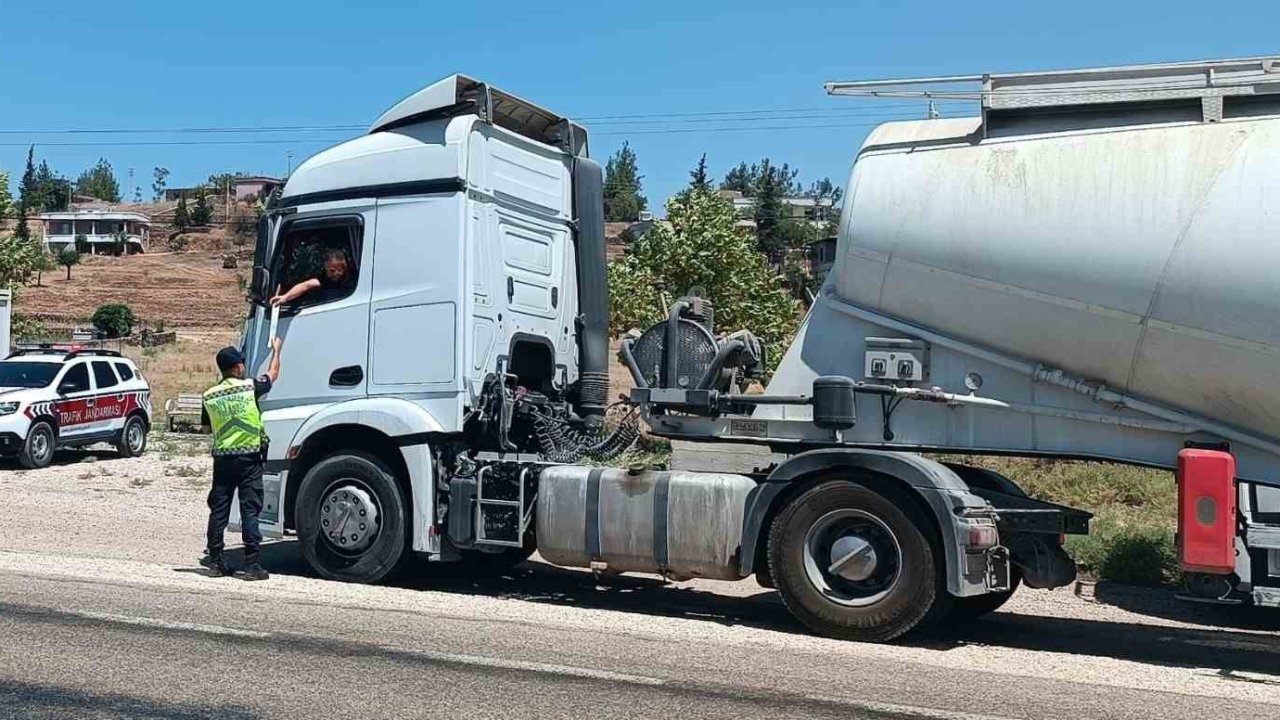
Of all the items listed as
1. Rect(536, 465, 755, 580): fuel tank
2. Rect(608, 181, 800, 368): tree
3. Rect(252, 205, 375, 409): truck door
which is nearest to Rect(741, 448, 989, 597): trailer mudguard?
Rect(536, 465, 755, 580): fuel tank

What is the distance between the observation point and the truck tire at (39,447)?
65.5 ft

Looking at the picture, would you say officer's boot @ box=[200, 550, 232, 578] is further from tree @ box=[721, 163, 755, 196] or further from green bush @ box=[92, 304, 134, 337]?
tree @ box=[721, 163, 755, 196]

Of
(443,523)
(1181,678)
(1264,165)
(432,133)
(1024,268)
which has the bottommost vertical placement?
(1181,678)

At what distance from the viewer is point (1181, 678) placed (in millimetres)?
7523

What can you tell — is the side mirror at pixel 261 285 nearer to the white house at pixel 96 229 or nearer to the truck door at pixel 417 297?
the truck door at pixel 417 297

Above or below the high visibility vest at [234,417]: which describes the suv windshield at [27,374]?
above

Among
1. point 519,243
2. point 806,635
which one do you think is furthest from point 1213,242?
point 519,243

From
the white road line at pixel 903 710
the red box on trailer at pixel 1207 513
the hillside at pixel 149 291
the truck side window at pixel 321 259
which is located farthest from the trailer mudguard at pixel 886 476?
the hillside at pixel 149 291

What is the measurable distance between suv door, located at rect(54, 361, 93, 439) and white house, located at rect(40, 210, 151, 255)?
335ft

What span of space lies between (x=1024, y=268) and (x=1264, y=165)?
1437 millimetres

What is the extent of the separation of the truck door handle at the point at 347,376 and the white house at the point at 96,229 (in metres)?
115

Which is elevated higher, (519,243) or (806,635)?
(519,243)

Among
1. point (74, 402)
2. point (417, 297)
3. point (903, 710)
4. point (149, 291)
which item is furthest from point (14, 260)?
point (149, 291)

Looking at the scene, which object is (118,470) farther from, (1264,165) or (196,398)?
(1264,165)
